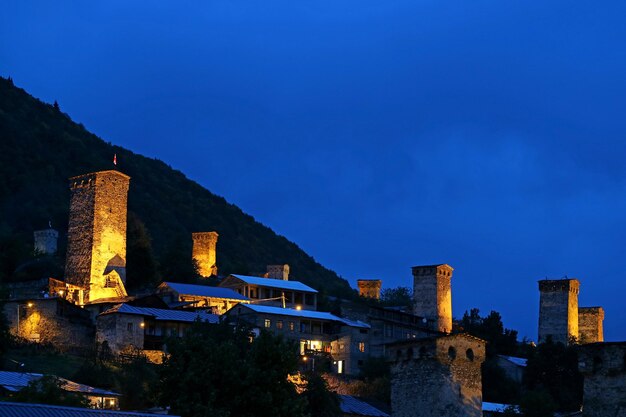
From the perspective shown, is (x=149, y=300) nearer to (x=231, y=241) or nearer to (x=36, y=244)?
(x=36, y=244)

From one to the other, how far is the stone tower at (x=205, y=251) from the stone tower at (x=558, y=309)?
2788cm

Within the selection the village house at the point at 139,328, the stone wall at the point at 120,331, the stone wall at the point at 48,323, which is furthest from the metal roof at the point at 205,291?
the stone wall at the point at 120,331

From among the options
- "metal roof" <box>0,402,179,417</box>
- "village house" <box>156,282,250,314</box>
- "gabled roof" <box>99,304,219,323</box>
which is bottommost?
"metal roof" <box>0,402,179,417</box>

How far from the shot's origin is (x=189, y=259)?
88.4 metres

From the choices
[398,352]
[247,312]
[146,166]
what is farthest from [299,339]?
[146,166]

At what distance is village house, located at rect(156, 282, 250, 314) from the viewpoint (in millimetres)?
72938

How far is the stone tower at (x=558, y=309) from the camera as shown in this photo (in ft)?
304

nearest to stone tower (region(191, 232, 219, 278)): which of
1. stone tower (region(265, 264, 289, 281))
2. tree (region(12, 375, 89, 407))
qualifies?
stone tower (region(265, 264, 289, 281))

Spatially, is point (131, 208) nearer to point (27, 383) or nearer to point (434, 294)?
point (434, 294)

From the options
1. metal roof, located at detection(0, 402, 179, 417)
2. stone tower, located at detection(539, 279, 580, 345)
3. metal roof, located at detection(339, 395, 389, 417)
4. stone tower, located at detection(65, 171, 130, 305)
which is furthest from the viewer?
stone tower, located at detection(539, 279, 580, 345)

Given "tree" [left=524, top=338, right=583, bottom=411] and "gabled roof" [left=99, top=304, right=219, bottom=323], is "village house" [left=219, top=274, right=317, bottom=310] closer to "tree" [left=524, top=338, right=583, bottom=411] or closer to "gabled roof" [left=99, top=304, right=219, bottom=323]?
"gabled roof" [left=99, top=304, right=219, bottom=323]

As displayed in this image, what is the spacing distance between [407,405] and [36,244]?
4981 cm

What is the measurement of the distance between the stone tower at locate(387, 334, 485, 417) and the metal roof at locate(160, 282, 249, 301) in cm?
3266

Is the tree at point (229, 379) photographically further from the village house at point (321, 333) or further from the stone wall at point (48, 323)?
the village house at point (321, 333)
